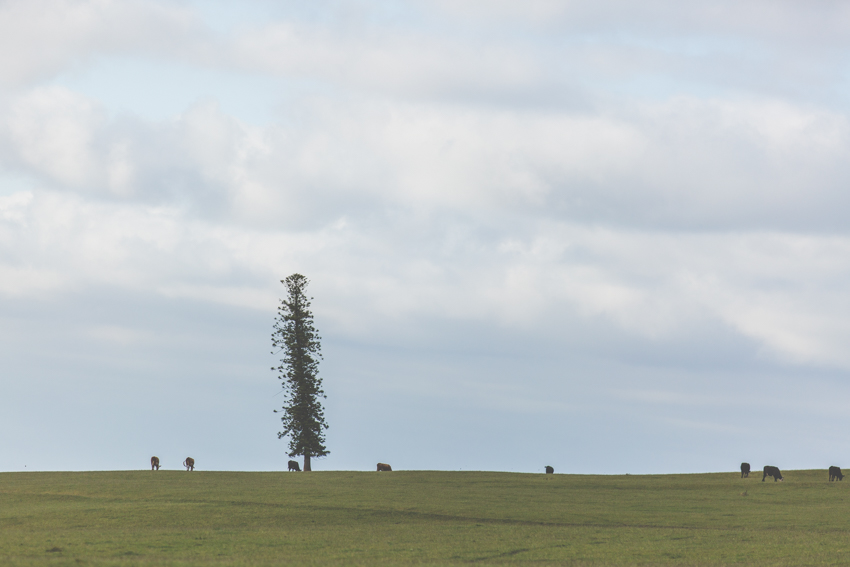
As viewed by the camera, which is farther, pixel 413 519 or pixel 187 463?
pixel 187 463

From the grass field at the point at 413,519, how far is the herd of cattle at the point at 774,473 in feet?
2.63

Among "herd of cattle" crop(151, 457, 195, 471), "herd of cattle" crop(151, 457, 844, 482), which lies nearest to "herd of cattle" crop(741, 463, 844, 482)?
"herd of cattle" crop(151, 457, 844, 482)

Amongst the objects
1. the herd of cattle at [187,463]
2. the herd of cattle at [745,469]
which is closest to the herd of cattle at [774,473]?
the herd of cattle at [745,469]

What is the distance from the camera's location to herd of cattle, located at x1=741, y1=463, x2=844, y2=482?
61.2 meters

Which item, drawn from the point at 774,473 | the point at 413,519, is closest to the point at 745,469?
the point at 774,473

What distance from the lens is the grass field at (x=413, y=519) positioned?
29.3 meters

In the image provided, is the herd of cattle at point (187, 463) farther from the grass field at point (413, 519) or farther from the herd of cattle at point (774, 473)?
the herd of cattle at point (774, 473)

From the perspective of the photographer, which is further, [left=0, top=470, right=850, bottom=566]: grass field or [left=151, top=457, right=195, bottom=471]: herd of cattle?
[left=151, top=457, right=195, bottom=471]: herd of cattle

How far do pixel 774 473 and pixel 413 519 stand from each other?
34.2 meters

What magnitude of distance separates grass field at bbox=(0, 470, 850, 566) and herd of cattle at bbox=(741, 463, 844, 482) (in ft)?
2.63

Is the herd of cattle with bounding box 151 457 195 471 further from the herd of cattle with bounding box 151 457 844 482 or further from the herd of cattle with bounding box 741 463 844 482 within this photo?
the herd of cattle with bounding box 741 463 844 482

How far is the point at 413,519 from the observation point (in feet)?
132

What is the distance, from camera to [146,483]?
5428cm

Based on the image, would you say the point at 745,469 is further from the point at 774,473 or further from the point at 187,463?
the point at 187,463
